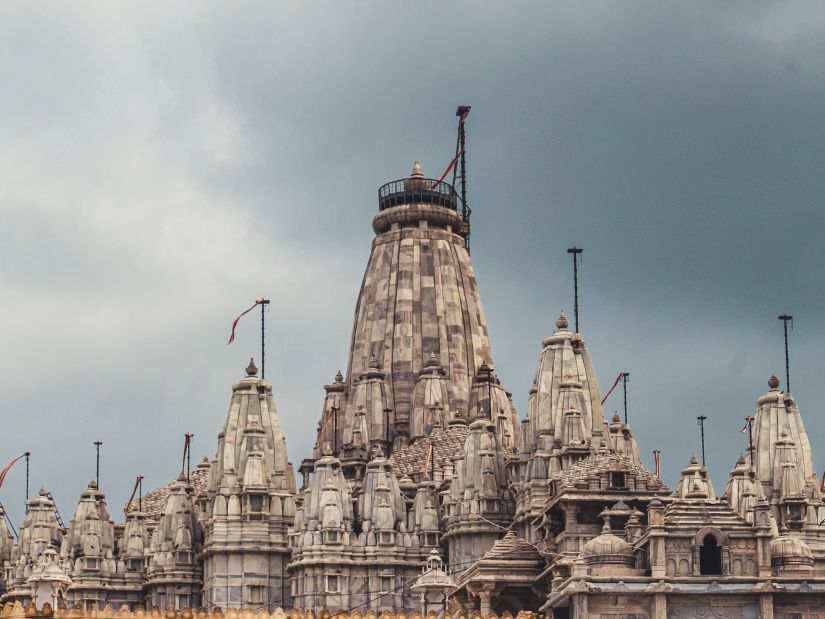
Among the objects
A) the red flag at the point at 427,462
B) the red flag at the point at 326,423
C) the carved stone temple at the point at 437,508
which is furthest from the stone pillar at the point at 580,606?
the red flag at the point at 326,423

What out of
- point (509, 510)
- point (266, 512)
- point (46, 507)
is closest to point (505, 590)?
point (509, 510)

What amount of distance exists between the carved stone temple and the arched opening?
3.3 inches

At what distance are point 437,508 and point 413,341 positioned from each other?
23.6 m

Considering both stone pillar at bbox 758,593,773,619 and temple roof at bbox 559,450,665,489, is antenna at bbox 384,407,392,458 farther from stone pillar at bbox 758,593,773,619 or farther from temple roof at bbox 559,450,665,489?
stone pillar at bbox 758,593,773,619

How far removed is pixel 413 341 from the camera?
14462cm

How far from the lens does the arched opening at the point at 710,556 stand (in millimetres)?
86938

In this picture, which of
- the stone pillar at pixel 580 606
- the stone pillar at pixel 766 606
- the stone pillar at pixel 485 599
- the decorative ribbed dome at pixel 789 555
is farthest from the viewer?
the stone pillar at pixel 485 599

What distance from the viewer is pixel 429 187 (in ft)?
492

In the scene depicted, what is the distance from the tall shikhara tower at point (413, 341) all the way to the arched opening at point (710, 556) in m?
48.7

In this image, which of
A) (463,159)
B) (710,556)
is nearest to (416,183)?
(463,159)

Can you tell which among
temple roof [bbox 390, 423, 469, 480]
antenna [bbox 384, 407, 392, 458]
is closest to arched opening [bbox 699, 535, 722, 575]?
temple roof [bbox 390, 423, 469, 480]

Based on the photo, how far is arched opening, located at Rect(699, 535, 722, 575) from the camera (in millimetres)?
86938

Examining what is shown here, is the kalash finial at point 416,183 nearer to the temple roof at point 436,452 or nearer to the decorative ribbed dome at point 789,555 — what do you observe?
the temple roof at point 436,452

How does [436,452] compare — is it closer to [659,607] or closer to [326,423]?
[326,423]
